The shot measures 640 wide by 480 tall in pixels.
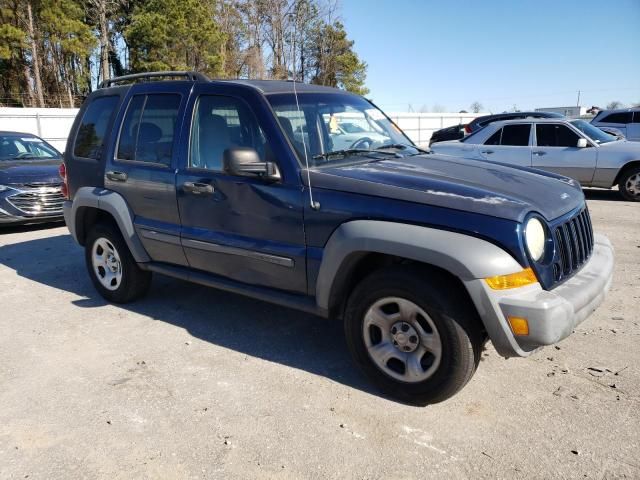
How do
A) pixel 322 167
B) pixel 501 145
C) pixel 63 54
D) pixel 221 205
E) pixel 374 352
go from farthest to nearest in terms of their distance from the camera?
pixel 63 54, pixel 501 145, pixel 221 205, pixel 322 167, pixel 374 352

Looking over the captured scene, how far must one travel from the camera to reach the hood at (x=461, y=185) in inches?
118

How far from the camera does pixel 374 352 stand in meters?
3.32

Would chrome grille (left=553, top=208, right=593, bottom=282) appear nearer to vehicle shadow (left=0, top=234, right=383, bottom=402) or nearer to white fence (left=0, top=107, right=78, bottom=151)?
vehicle shadow (left=0, top=234, right=383, bottom=402)

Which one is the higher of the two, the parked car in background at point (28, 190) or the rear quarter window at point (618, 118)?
the rear quarter window at point (618, 118)

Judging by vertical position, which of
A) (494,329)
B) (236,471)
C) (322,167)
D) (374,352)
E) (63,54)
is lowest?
(236,471)

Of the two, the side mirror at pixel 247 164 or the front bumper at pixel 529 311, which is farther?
the side mirror at pixel 247 164

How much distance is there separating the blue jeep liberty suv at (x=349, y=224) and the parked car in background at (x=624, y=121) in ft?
50.1

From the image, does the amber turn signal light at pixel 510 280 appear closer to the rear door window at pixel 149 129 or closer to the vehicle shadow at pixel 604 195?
the rear door window at pixel 149 129

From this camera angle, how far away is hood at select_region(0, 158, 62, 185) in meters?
8.54

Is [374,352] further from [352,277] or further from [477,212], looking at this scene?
[477,212]

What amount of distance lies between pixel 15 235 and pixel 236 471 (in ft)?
24.3

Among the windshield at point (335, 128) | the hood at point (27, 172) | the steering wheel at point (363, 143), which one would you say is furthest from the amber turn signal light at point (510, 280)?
the hood at point (27, 172)

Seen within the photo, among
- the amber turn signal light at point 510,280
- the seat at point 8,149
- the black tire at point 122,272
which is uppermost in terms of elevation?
the seat at point 8,149

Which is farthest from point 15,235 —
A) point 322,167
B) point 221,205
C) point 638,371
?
point 638,371
